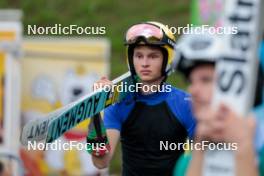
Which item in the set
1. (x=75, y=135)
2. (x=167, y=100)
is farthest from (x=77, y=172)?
(x=167, y=100)

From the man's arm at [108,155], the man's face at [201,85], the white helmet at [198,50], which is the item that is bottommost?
the man's arm at [108,155]

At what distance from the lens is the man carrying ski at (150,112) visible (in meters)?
5.73

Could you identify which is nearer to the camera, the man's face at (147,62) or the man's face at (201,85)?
the man's face at (201,85)

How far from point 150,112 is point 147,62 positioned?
32cm

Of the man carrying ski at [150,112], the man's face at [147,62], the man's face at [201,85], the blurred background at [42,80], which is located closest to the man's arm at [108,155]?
the man carrying ski at [150,112]

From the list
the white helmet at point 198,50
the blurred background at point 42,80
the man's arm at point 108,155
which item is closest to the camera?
the white helmet at point 198,50

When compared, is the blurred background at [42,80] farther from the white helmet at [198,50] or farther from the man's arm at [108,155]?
the white helmet at [198,50]

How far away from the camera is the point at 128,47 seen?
19.0ft

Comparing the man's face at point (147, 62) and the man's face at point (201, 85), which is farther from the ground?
the man's face at point (147, 62)

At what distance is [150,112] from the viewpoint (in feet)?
19.0

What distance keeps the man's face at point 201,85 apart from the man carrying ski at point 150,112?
7.20 ft

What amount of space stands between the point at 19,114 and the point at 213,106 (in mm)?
6777

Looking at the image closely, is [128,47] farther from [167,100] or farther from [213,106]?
[213,106]

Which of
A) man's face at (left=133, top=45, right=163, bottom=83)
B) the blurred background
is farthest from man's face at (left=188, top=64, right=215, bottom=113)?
the blurred background
